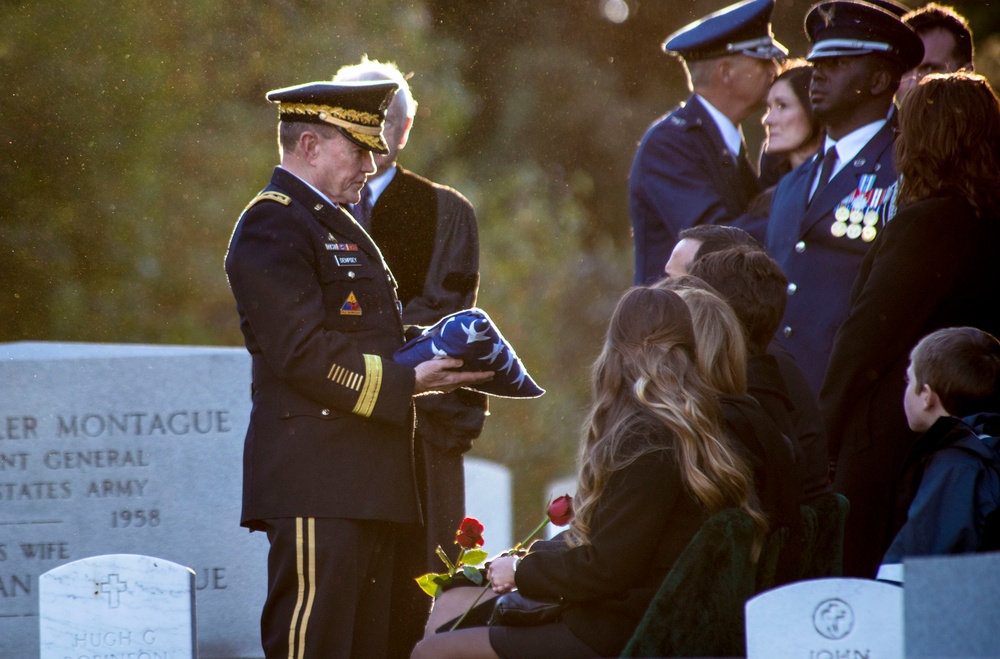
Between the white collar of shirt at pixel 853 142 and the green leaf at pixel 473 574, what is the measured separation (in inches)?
72.4

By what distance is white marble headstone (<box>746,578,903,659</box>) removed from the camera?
3.05 m

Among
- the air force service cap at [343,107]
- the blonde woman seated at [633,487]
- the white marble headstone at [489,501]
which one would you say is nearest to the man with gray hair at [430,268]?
the air force service cap at [343,107]

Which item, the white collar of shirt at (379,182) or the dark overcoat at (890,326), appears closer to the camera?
the dark overcoat at (890,326)

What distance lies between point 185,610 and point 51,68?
26.5ft

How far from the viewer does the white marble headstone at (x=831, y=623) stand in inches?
120

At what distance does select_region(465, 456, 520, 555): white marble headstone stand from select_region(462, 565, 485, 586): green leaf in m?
3.53

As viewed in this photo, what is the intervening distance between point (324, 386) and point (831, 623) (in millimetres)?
1429

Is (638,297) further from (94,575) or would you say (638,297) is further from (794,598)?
(94,575)

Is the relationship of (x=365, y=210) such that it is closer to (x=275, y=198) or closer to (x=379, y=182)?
(x=379, y=182)

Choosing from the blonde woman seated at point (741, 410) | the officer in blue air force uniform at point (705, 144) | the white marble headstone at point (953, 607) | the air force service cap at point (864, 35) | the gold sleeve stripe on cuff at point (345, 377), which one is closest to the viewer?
the white marble headstone at point (953, 607)

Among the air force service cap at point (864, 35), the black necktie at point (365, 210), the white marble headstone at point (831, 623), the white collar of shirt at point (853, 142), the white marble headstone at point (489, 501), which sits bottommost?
the white marble headstone at point (489, 501)

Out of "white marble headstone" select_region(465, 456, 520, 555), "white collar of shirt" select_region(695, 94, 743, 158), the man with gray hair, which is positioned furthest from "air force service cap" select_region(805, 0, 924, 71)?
"white marble headstone" select_region(465, 456, 520, 555)

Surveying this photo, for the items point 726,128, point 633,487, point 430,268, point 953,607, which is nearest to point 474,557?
point 633,487

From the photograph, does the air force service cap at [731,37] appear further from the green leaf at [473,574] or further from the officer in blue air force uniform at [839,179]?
the green leaf at [473,574]
